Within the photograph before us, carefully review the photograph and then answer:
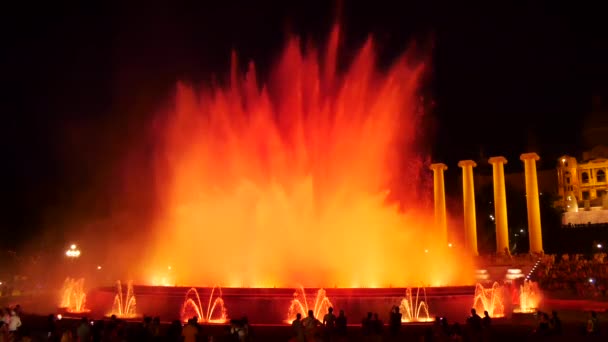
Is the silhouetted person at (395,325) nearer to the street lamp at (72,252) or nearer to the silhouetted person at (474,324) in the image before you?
the silhouetted person at (474,324)

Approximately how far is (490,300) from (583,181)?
78.5 meters

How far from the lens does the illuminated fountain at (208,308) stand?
734 inches

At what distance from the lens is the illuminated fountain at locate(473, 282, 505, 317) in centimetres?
2012

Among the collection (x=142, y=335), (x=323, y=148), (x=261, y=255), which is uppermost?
(x=323, y=148)

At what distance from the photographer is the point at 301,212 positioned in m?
28.0

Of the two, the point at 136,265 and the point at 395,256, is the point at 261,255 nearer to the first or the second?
the point at 395,256

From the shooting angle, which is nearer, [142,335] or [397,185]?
[142,335]

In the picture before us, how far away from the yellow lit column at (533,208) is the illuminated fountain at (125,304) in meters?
43.9

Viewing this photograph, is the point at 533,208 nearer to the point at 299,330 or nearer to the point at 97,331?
the point at 299,330

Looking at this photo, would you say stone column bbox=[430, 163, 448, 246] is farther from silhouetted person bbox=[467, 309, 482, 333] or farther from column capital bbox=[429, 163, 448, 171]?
silhouetted person bbox=[467, 309, 482, 333]

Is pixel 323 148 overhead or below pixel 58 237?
overhead

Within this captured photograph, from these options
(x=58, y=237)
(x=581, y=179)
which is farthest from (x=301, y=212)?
(x=581, y=179)

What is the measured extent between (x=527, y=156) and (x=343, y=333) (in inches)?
1935

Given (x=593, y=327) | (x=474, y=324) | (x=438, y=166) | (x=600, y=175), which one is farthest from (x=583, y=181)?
(x=474, y=324)
